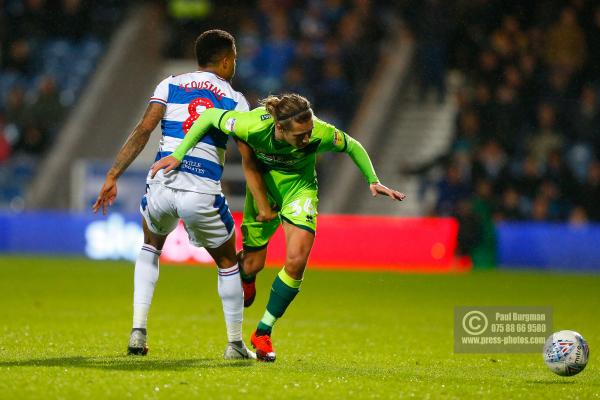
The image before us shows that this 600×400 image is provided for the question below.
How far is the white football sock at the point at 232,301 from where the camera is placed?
26.5 ft

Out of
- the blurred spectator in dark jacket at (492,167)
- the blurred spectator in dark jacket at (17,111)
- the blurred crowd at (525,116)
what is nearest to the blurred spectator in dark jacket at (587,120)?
the blurred crowd at (525,116)

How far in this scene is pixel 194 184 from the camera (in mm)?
7992

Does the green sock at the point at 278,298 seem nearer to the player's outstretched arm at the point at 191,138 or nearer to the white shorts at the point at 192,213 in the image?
the white shorts at the point at 192,213

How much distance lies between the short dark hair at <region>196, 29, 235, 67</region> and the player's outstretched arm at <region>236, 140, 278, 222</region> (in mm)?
608

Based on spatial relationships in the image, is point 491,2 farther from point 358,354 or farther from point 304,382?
point 304,382

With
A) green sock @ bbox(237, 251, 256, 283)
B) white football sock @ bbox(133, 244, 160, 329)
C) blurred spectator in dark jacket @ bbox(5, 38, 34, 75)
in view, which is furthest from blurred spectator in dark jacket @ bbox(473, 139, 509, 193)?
white football sock @ bbox(133, 244, 160, 329)

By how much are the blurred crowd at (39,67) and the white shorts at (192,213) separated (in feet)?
52.2

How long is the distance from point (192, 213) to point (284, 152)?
773 mm

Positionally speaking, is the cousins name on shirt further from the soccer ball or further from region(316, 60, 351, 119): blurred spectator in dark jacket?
region(316, 60, 351, 119): blurred spectator in dark jacket

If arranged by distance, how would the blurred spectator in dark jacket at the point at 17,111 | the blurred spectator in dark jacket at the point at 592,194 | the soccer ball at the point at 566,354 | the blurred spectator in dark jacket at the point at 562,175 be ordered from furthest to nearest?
the blurred spectator in dark jacket at the point at 17,111 < the blurred spectator in dark jacket at the point at 562,175 < the blurred spectator in dark jacket at the point at 592,194 < the soccer ball at the point at 566,354

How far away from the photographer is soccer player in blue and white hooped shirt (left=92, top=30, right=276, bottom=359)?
7.96 m

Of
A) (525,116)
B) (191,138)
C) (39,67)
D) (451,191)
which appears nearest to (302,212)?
(191,138)

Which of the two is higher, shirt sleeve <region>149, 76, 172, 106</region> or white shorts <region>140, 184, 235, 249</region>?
shirt sleeve <region>149, 76, 172, 106</region>

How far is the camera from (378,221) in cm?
1903
